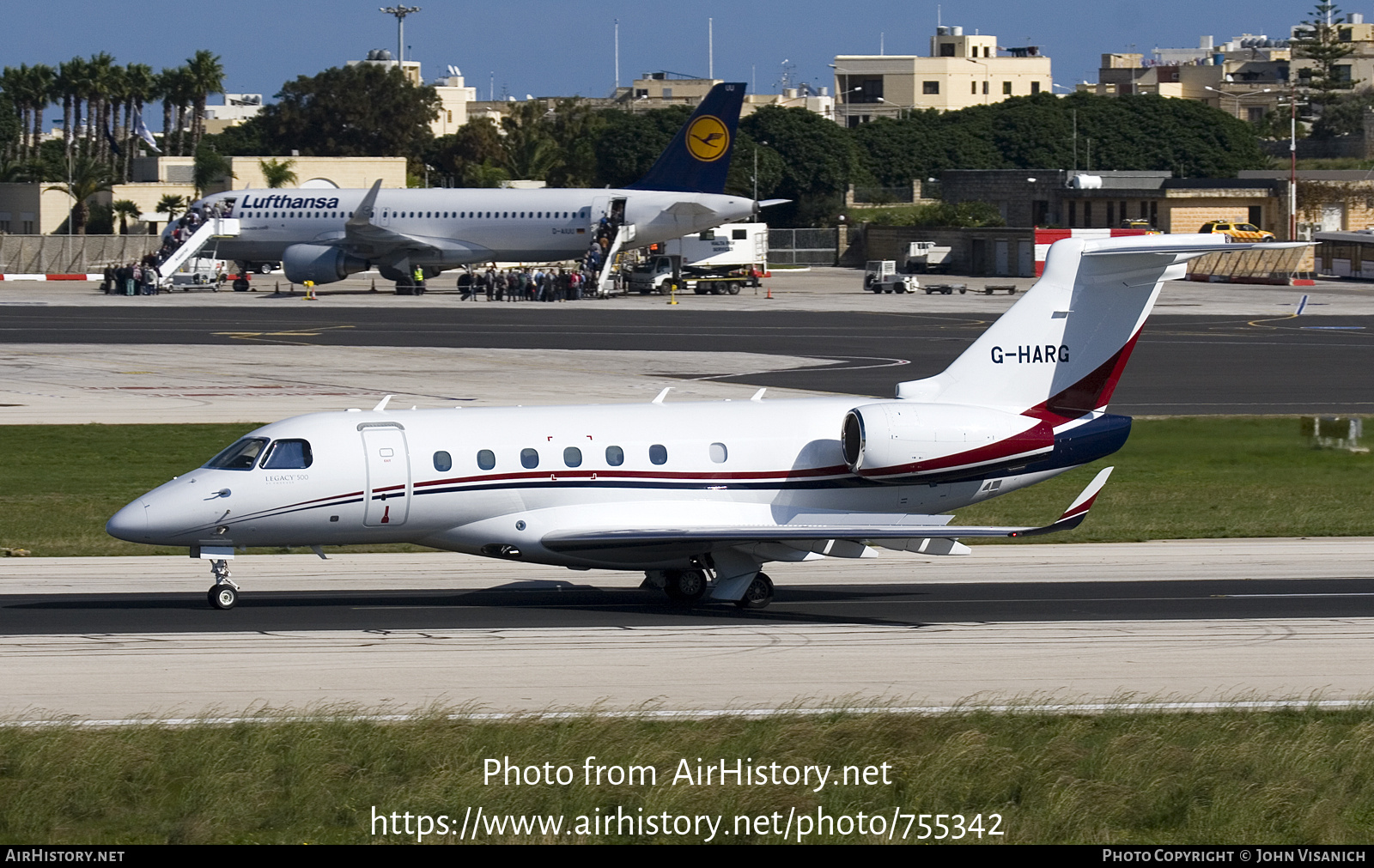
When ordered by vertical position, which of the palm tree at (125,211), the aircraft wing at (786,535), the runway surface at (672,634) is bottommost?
the runway surface at (672,634)

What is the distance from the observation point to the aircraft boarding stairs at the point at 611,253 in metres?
95.1

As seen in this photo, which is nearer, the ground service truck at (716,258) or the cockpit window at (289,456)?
the cockpit window at (289,456)

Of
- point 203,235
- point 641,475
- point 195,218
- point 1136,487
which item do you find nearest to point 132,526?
point 641,475

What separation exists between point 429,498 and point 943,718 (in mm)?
8944

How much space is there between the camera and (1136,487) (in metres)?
36.7

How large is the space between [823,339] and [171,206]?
92291 millimetres

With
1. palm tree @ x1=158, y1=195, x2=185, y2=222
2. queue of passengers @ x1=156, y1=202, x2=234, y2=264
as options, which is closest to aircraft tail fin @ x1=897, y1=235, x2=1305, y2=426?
queue of passengers @ x1=156, y1=202, x2=234, y2=264

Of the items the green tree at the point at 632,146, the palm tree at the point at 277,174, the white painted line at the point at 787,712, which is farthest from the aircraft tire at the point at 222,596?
the green tree at the point at 632,146

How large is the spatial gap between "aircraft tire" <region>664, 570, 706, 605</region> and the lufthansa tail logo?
238 ft

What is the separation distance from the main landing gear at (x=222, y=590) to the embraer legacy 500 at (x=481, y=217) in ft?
238

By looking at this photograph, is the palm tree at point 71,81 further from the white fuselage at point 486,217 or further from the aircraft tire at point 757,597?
the aircraft tire at point 757,597

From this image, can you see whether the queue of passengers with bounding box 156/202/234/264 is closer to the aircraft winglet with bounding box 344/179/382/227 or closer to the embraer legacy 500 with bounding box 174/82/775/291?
the embraer legacy 500 with bounding box 174/82/775/291
